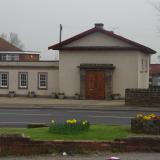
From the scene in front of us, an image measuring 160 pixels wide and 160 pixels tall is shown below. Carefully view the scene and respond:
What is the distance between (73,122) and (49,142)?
139 cm

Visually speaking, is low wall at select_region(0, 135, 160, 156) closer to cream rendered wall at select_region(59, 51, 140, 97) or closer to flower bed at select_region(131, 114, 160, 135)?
flower bed at select_region(131, 114, 160, 135)

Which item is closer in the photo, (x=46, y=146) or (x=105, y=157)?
(x=105, y=157)

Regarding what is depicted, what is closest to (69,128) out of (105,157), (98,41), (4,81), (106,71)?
(105,157)

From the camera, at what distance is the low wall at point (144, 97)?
38.2 meters

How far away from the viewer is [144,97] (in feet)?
→ 126

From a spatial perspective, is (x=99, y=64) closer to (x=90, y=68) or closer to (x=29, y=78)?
(x=90, y=68)

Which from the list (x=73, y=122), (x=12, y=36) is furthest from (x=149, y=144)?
(x=12, y=36)

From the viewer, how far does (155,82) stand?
6650cm

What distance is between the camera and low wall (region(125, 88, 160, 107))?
38188 mm

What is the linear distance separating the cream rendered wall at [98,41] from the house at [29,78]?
3.25 m

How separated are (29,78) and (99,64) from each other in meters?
6.50

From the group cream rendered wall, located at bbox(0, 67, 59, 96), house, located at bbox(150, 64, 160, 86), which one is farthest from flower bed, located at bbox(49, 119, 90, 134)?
house, located at bbox(150, 64, 160, 86)

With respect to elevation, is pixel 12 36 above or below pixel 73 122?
above

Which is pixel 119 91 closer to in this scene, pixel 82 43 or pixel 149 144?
pixel 82 43
